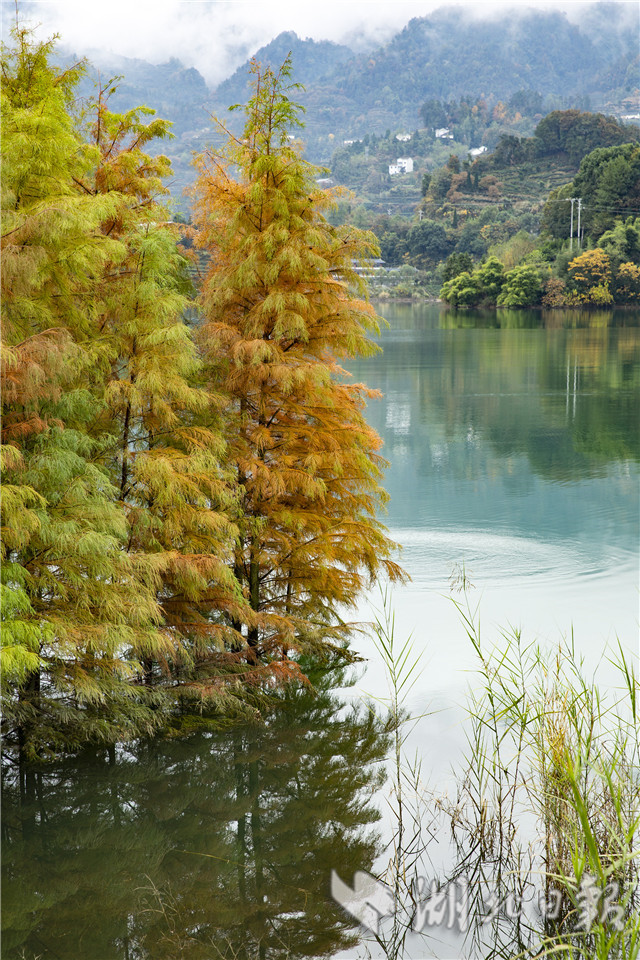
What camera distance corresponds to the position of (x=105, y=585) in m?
4.80

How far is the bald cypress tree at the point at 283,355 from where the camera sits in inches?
231

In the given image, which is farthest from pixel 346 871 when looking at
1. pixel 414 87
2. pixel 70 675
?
pixel 414 87

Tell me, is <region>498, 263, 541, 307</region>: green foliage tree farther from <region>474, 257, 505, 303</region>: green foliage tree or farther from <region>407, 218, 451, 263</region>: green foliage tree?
<region>407, 218, 451, 263</region>: green foliage tree

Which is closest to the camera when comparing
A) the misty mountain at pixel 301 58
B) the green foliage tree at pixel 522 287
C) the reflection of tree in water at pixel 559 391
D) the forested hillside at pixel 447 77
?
the reflection of tree in water at pixel 559 391

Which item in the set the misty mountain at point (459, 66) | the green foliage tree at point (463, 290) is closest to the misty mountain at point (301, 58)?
the misty mountain at point (459, 66)

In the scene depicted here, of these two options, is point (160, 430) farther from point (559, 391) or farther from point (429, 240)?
point (429, 240)

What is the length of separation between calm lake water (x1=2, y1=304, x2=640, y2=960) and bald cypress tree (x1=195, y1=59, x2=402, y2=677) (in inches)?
31.4

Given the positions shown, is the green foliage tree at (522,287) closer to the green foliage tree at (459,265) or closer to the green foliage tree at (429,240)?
the green foliage tree at (459,265)

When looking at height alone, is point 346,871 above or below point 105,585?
below

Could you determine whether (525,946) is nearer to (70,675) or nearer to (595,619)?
(70,675)

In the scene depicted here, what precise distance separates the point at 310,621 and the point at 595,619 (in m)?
2.62

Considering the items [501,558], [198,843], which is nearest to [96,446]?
[198,843]

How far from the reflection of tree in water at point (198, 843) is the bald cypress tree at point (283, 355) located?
742 millimetres

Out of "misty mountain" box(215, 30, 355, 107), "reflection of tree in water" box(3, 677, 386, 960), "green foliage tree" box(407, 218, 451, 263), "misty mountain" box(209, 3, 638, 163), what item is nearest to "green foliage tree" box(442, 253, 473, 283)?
"green foliage tree" box(407, 218, 451, 263)
